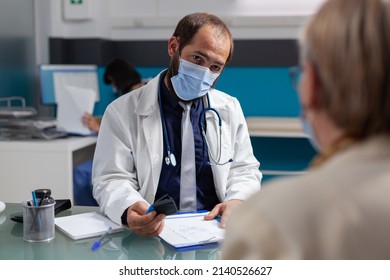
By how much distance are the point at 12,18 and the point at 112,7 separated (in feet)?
2.36

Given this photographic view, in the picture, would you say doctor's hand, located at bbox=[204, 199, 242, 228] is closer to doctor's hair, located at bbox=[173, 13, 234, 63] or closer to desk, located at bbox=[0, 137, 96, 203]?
doctor's hair, located at bbox=[173, 13, 234, 63]

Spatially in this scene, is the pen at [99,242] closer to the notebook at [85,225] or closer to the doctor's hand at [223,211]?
the notebook at [85,225]

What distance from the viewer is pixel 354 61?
0.60 meters

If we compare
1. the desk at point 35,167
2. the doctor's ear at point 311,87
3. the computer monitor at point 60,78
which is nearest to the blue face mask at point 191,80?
the doctor's ear at point 311,87

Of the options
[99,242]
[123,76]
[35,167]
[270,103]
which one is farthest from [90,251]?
[270,103]

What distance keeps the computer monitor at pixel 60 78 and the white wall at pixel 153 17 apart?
0.31 m

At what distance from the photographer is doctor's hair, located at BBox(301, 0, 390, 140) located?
596 mm

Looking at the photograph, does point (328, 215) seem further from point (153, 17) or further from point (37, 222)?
point (153, 17)

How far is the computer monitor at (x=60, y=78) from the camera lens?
3.22 m

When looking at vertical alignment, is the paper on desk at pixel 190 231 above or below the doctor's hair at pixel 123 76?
below

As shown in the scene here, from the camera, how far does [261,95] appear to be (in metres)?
3.60

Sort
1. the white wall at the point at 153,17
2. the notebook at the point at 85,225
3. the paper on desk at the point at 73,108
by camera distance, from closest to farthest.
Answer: the notebook at the point at 85,225
the paper on desk at the point at 73,108
the white wall at the point at 153,17

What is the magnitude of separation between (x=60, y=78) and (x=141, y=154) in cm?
180
